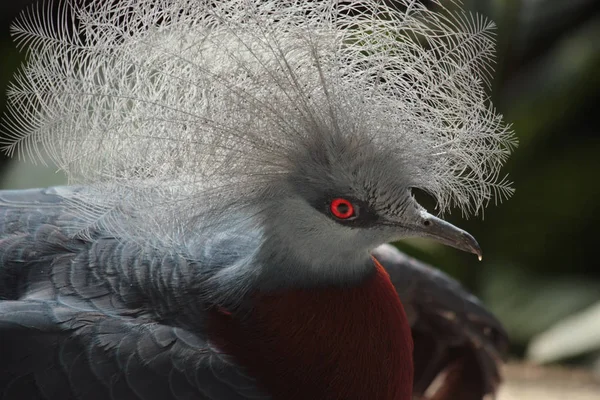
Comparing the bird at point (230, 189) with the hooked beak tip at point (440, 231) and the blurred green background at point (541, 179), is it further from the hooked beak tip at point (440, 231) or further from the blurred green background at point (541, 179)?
the blurred green background at point (541, 179)

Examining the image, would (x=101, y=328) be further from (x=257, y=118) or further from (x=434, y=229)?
(x=434, y=229)

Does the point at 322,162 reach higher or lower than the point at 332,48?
lower

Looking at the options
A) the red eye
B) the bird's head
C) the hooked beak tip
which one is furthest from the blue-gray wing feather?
the hooked beak tip

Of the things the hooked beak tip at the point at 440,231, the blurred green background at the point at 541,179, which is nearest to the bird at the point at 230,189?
the hooked beak tip at the point at 440,231

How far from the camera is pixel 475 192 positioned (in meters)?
1.54

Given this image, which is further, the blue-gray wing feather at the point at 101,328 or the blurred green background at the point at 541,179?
the blurred green background at the point at 541,179

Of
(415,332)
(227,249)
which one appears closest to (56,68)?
(227,249)

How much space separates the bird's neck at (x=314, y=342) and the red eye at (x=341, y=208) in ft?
0.54

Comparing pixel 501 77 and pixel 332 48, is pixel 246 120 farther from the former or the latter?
pixel 501 77

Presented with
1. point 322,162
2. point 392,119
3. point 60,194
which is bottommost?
point 60,194

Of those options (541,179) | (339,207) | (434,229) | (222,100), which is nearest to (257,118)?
(222,100)

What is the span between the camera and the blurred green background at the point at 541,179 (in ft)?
11.8

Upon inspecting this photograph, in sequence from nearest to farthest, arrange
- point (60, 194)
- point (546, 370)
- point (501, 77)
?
point (60, 194) → point (546, 370) → point (501, 77)

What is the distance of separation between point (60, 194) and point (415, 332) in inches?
41.7
